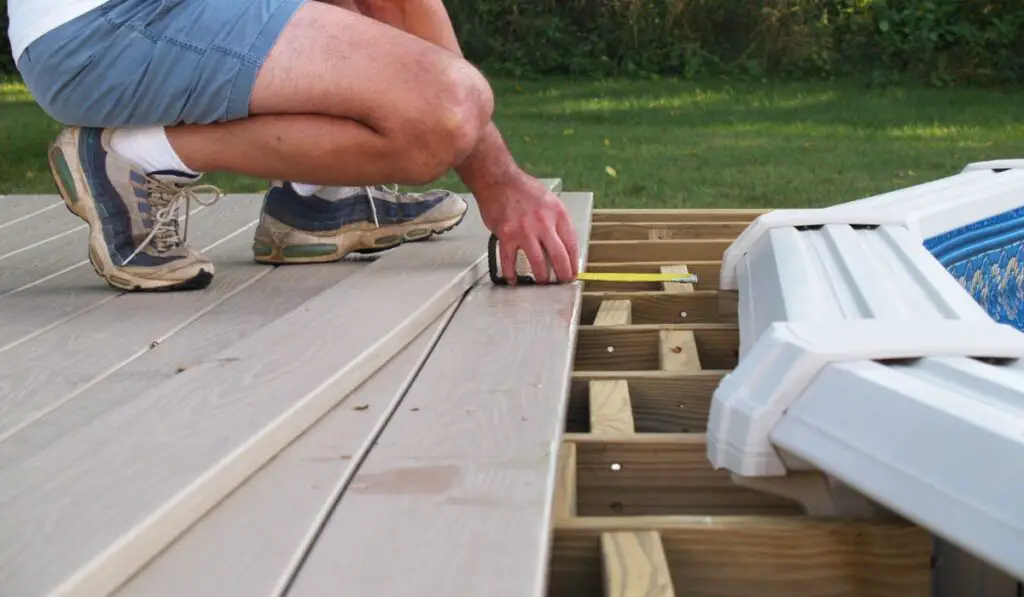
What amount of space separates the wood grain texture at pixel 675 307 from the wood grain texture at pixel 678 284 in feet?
0.26

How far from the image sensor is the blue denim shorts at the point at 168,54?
Answer: 6.57 feet

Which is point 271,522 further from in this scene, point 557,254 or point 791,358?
point 557,254

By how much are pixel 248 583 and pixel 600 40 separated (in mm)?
9046

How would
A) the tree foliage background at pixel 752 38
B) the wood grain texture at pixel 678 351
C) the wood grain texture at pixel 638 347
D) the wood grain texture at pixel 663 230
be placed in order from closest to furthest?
1. the wood grain texture at pixel 678 351
2. the wood grain texture at pixel 638 347
3. the wood grain texture at pixel 663 230
4. the tree foliage background at pixel 752 38

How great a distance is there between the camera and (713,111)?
24.4 ft

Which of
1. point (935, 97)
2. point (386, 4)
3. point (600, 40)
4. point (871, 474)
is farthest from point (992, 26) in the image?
point (871, 474)

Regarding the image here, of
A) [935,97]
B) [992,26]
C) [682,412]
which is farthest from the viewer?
[992,26]

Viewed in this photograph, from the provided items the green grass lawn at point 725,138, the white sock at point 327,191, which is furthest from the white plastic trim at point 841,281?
the green grass lawn at point 725,138

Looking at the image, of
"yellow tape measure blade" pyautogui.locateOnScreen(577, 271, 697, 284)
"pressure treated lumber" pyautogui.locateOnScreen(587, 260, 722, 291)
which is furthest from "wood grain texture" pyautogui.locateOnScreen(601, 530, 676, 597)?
"pressure treated lumber" pyautogui.locateOnScreen(587, 260, 722, 291)

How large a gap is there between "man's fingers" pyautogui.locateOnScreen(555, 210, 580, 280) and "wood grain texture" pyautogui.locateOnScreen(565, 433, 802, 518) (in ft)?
2.27

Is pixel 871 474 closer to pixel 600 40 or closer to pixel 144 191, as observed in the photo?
pixel 144 191

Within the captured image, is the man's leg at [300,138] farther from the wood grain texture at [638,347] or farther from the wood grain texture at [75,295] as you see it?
the wood grain texture at [638,347]

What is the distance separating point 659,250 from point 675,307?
0.53 m

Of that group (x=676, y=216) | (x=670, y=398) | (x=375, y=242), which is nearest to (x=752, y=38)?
(x=676, y=216)
